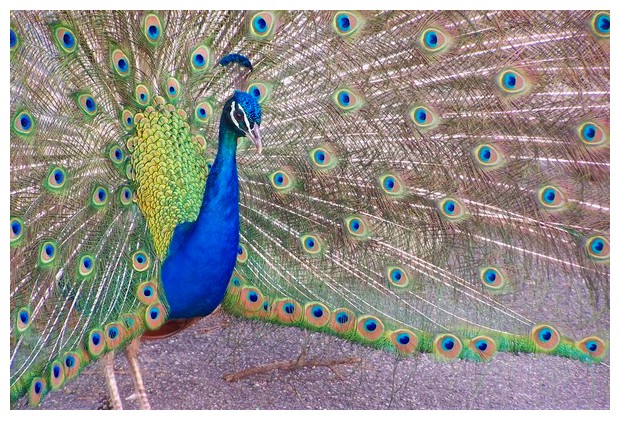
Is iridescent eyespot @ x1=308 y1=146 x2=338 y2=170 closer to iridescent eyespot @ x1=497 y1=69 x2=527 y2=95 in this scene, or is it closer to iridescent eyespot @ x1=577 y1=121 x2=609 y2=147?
iridescent eyespot @ x1=497 y1=69 x2=527 y2=95

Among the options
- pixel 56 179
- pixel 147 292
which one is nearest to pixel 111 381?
pixel 147 292

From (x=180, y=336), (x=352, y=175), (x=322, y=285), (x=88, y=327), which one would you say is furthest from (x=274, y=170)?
(x=180, y=336)

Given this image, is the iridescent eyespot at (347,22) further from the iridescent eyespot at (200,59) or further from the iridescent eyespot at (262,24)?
the iridescent eyespot at (200,59)

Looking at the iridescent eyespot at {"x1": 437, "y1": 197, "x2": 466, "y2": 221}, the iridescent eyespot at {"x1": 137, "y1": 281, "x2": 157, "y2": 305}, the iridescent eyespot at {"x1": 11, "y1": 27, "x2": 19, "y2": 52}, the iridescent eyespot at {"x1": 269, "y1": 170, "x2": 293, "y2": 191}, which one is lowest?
the iridescent eyespot at {"x1": 137, "y1": 281, "x2": 157, "y2": 305}

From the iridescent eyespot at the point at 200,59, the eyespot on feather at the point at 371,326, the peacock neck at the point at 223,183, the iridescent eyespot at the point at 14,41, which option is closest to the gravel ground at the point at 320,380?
the eyespot on feather at the point at 371,326

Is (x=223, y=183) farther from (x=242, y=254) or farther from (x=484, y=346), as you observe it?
(x=484, y=346)

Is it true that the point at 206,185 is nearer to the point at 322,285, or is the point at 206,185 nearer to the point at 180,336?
the point at 322,285

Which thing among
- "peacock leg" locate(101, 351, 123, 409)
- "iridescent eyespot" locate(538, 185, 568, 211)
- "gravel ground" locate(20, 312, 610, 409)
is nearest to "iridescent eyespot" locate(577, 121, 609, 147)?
"iridescent eyespot" locate(538, 185, 568, 211)
